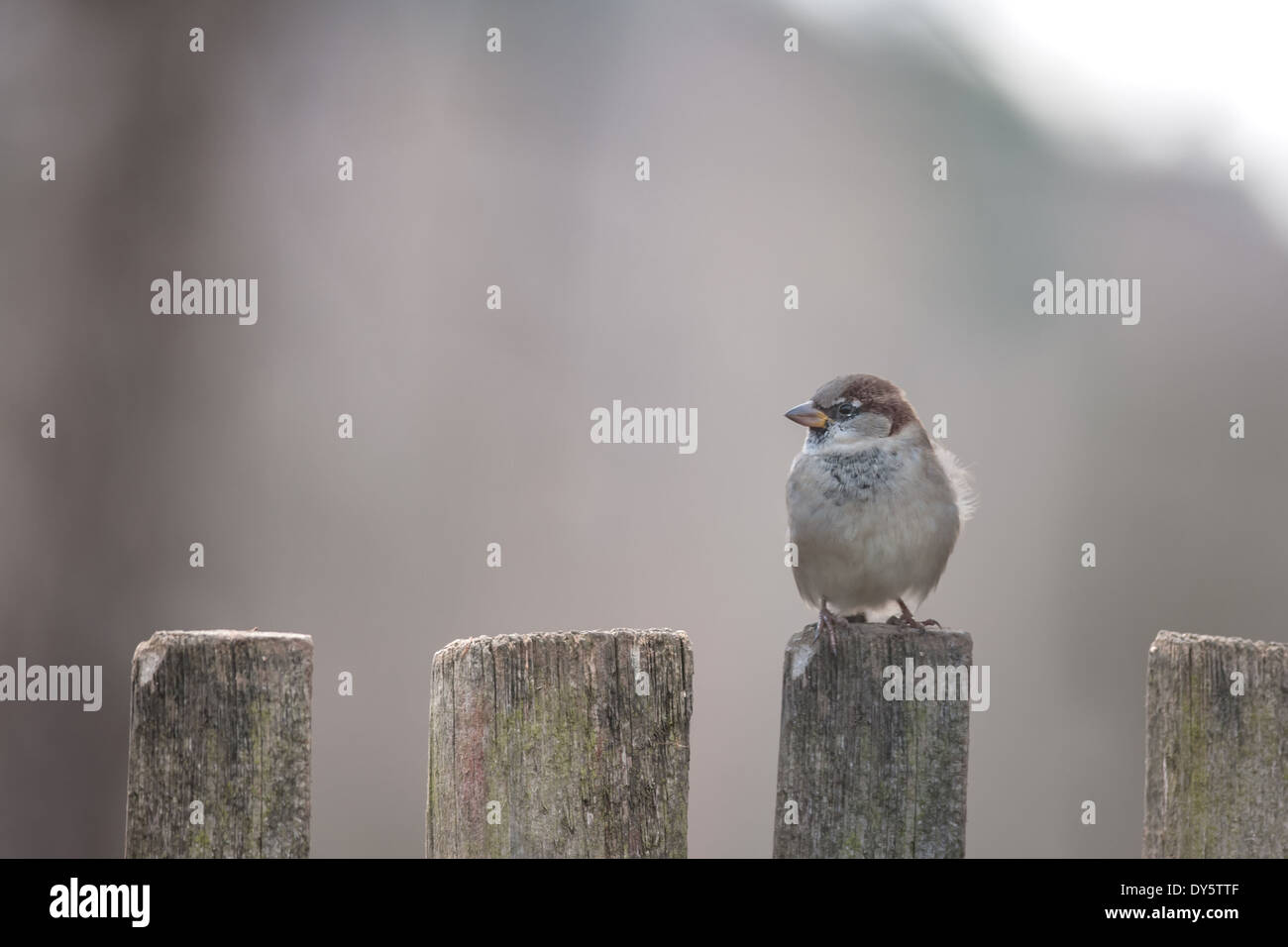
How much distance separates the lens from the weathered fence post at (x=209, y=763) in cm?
172

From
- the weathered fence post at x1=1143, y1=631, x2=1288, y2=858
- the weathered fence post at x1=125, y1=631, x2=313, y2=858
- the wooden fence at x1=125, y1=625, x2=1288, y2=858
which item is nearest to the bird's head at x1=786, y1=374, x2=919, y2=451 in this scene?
the wooden fence at x1=125, y1=625, x2=1288, y2=858

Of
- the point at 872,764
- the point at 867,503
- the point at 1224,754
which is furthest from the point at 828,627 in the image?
the point at 867,503

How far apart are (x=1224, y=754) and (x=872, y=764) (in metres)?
0.46

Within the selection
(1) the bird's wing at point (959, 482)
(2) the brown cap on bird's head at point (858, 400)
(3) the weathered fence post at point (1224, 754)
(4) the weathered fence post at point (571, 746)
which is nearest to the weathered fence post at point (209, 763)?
(4) the weathered fence post at point (571, 746)

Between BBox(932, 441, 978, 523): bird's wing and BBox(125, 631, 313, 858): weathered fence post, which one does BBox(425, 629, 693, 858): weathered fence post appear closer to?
BBox(125, 631, 313, 858): weathered fence post

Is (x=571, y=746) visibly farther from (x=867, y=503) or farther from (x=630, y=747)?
(x=867, y=503)

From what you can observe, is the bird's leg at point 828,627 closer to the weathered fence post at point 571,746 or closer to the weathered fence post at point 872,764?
the weathered fence post at point 872,764

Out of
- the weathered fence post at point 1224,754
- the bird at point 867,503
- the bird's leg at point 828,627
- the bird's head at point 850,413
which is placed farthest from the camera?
the bird's head at point 850,413

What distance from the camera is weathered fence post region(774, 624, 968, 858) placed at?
178cm

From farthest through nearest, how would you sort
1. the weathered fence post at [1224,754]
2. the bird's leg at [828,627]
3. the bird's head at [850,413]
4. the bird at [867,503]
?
1. the bird's head at [850,413]
2. the bird at [867,503]
3. the bird's leg at [828,627]
4. the weathered fence post at [1224,754]

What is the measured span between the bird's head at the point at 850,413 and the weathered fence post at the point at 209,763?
5.68ft

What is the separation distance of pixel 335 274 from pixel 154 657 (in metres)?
4.31

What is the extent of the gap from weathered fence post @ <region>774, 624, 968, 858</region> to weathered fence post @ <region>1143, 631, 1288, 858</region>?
27cm

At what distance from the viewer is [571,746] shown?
178cm
